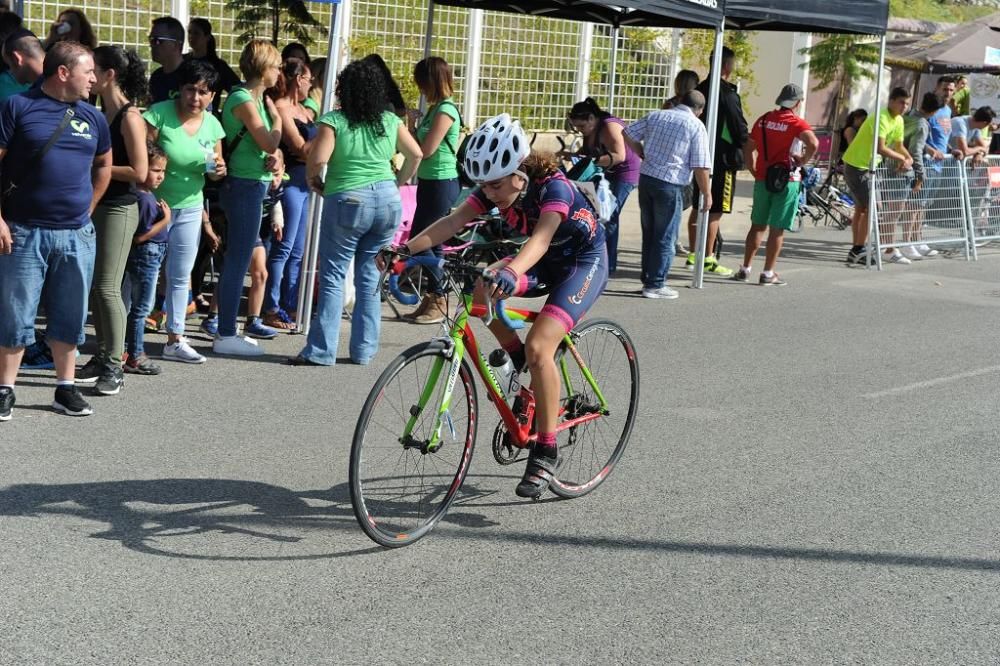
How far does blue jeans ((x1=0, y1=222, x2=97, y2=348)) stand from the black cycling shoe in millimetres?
2532

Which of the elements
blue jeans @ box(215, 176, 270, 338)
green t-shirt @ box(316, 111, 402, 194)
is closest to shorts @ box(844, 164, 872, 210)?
green t-shirt @ box(316, 111, 402, 194)

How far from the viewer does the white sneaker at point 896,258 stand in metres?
14.6

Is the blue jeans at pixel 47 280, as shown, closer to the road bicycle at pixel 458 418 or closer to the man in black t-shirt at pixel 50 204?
the man in black t-shirt at pixel 50 204

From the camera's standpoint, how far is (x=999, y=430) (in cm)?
748

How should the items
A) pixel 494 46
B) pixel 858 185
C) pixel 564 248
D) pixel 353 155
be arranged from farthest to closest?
pixel 494 46, pixel 858 185, pixel 353 155, pixel 564 248

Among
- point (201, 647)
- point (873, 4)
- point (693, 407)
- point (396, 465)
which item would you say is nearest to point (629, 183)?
point (873, 4)

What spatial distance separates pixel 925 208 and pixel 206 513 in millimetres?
11536

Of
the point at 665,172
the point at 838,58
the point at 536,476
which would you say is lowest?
the point at 536,476

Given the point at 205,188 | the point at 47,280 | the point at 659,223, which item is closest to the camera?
the point at 47,280

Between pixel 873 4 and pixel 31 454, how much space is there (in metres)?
9.75

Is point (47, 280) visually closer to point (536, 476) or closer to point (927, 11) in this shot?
point (536, 476)

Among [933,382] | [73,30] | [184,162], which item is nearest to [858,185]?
[933,382]

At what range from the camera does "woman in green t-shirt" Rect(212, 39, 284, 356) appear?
8047 mm

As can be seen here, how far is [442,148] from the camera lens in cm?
935
